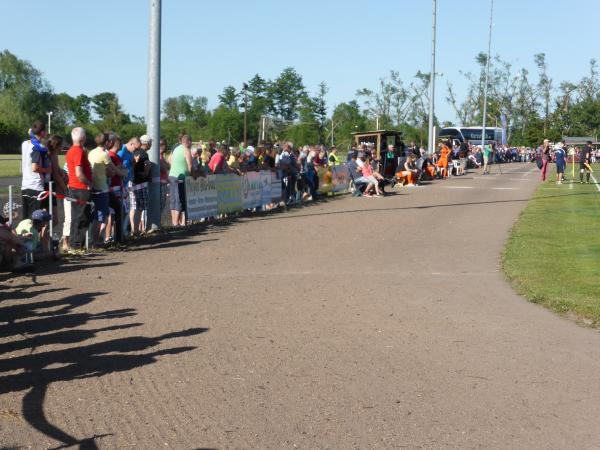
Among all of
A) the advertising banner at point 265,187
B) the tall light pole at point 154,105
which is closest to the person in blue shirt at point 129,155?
the tall light pole at point 154,105

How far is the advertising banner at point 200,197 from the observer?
18.1m

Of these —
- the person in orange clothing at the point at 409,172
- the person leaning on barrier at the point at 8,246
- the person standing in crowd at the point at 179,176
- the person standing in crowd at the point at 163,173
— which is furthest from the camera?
the person in orange clothing at the point at 409,172

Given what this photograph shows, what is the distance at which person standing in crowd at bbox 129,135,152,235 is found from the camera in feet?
50.9

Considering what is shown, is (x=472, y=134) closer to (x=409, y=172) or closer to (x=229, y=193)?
(x=409, y=172)

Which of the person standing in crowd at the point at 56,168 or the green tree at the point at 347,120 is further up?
the green tree at the point at 347,120

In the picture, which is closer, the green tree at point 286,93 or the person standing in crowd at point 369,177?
the person standing in crowd at point 369,177

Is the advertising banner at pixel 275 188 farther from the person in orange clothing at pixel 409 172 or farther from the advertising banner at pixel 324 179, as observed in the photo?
the person in orange clothing at pixel 409 172

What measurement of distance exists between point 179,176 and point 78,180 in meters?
4.82

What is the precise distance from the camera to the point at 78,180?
13.1 m

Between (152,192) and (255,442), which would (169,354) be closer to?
(255,442)

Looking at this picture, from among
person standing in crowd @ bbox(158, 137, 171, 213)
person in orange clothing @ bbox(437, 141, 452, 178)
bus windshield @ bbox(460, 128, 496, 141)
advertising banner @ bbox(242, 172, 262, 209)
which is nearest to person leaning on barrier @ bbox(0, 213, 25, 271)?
person standing in crowd @ bbox(158, 137, 171, 213)

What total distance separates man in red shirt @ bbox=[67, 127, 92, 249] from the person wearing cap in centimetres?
101

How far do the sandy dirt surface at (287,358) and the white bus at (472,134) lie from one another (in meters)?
61.8

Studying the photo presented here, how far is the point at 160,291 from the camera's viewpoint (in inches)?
400
